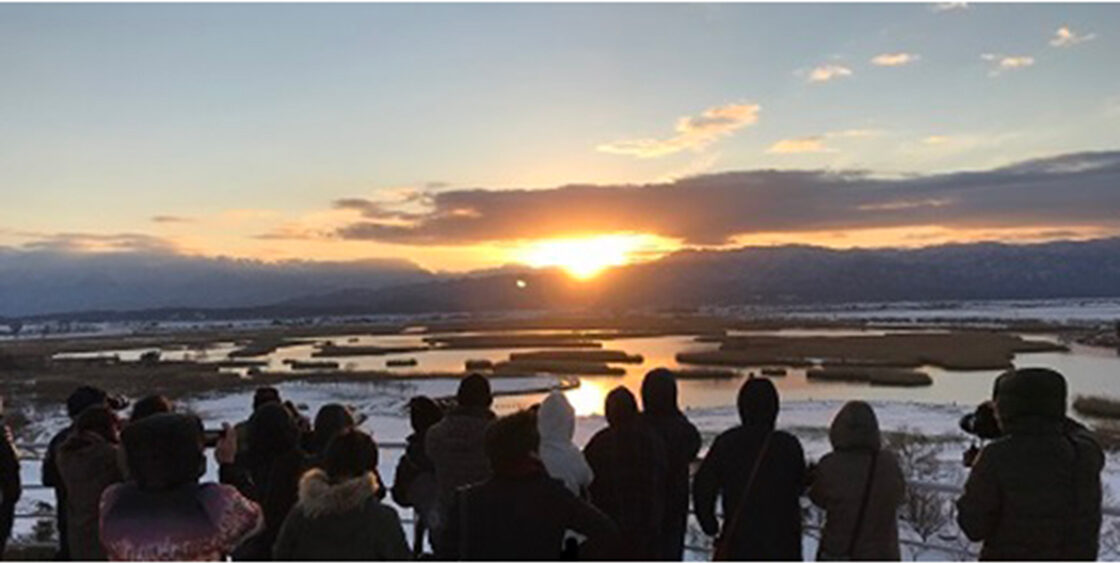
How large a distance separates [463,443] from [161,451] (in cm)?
226

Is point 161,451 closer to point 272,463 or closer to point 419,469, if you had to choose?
point 272,463

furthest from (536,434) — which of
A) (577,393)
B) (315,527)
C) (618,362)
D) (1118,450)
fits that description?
(618,362)

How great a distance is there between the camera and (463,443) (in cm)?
548

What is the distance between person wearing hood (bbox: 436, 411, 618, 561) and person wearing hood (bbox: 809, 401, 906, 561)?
5.04 ft

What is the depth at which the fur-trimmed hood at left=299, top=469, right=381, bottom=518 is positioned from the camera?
3.43m

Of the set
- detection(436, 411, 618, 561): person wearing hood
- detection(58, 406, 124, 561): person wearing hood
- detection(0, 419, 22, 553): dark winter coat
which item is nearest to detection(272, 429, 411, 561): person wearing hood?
detection(436, 411, 618, 561): person wearing hood

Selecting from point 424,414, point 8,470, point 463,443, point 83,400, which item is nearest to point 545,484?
point 463,443

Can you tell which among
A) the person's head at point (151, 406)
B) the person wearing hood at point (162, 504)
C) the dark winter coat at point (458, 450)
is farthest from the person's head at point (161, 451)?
the dark winter coat at point (458, 450)

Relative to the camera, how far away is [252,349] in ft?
227

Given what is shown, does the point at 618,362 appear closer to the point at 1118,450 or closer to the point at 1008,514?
the point at 1118,450

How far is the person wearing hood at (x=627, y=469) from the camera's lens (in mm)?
4867

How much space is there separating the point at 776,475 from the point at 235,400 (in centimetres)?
3246

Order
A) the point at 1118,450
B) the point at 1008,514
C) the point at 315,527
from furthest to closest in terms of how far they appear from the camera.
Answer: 1. the point at 1118,450
2. the point at 1008,514
3. the point at 315,527

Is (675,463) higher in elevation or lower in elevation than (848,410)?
lower
